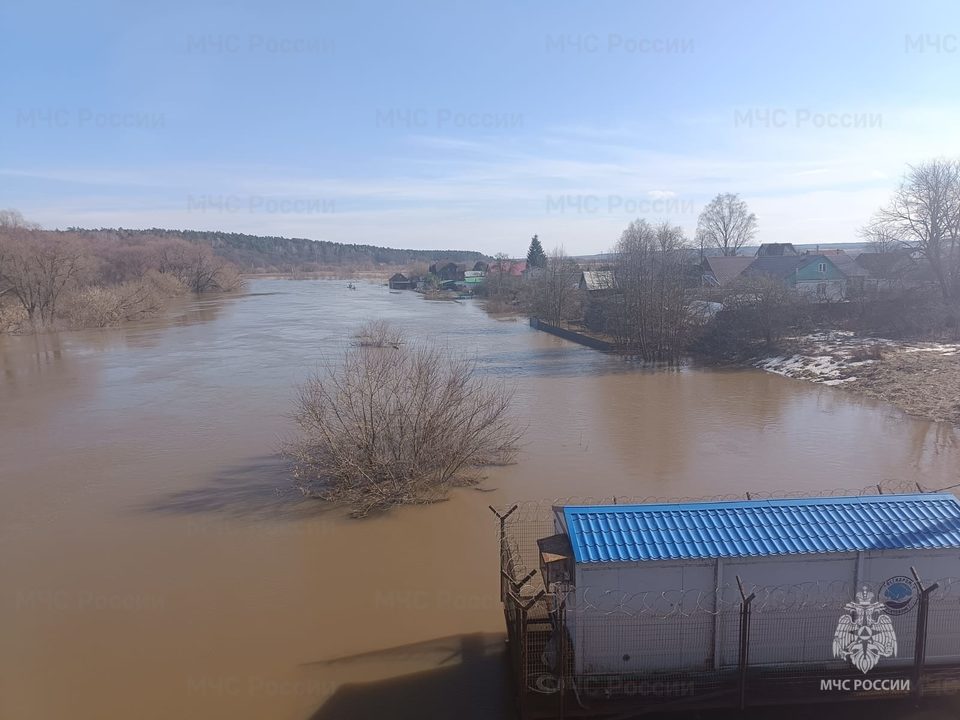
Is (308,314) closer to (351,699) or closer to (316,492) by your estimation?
(316,492)

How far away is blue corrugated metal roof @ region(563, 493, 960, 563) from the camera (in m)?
5.62

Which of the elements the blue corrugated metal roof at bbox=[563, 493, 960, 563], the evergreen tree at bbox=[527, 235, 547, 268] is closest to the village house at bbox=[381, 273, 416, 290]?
the evergreen tree at bbox=[527, 235, 547, 268]

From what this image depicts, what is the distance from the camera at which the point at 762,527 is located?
5.91 meters

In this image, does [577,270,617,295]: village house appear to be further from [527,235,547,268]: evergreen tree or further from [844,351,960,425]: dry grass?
[527,235,547,268]: evergreen tree

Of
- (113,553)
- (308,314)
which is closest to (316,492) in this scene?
(113,553)

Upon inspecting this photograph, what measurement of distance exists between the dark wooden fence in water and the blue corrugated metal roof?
24630 millimetres

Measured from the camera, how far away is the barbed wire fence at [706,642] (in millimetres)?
5543

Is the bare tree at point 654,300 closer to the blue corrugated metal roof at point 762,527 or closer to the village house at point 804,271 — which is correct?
the village house at point 804,271

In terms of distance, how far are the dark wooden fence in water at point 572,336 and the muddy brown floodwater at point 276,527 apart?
7.03 meters

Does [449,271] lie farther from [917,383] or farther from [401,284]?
[917,383]

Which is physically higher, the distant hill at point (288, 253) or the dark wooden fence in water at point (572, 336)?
the distant hill at point (288, 253)

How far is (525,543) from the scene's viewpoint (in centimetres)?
941

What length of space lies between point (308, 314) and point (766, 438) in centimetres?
4035

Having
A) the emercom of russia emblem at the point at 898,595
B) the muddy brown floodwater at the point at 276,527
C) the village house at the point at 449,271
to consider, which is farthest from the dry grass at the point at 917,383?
the village house at the point at 449,271
